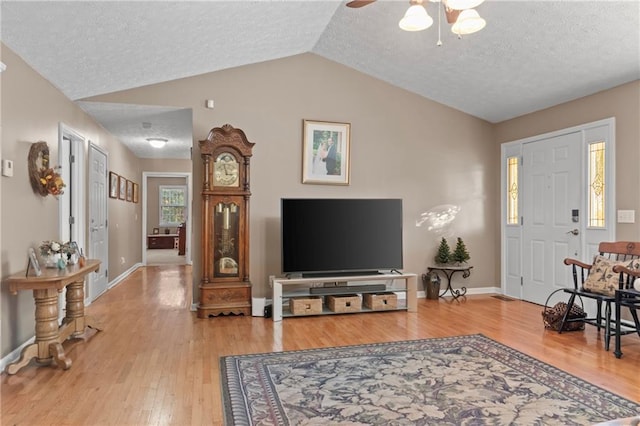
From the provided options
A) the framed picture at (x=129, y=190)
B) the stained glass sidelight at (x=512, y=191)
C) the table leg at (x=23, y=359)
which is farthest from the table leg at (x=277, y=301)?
the framed picture at (x=129, y=190)

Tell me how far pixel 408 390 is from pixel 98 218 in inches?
192

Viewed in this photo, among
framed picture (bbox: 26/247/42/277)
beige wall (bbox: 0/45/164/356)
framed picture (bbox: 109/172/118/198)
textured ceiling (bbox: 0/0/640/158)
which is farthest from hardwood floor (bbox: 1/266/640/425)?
textured ceiling (bbox: 0/0/640/158)

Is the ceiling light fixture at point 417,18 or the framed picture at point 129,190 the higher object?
the ceiling light fixture at point 417,18

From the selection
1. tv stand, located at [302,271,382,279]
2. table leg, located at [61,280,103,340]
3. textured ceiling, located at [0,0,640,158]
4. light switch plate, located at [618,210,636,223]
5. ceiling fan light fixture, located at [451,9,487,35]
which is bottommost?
table leg, located at [61,280,103,340]

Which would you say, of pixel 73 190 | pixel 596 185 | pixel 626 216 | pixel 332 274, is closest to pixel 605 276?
pixel 626 216

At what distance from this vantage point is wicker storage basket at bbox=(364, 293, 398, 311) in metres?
4.91

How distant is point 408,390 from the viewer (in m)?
2.71

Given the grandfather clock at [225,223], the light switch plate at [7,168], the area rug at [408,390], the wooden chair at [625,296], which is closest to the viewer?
the area rug at [408,390]

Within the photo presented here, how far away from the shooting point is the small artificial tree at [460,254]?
221 inches

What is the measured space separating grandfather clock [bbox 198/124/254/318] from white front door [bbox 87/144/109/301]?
5.81ft

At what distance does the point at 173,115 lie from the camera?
5344 mm

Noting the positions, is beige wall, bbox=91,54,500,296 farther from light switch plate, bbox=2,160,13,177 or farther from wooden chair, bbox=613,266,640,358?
wooden chair, bbox=613,266,640,358

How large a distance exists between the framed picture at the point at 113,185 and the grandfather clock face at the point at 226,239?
2.79 m

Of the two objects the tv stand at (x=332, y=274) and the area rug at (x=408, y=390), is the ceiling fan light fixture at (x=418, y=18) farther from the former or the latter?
the tv stand at (x=332, y=274)
